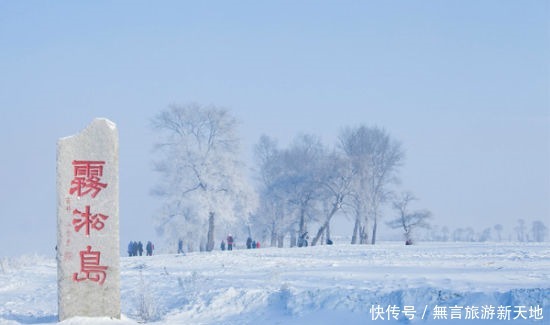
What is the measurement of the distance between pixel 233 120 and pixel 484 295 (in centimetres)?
3869

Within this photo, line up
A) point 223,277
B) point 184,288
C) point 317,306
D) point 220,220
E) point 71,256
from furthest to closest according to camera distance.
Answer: point 220,220 < point 223,277 < point 184,288 < point 317,306 < point 71,256

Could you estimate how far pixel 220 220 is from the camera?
160 ft

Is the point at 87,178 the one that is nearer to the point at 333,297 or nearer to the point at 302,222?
the point at 333,297

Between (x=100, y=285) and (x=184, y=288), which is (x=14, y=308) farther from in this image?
(x=100, y=285)

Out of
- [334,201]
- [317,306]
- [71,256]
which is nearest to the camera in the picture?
[71,256]

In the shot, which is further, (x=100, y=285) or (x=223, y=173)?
(x=223, y=173)

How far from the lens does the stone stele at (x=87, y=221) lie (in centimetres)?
1289

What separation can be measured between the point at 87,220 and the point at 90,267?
33.7 inches

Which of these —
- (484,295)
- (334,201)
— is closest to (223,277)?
(484,295)

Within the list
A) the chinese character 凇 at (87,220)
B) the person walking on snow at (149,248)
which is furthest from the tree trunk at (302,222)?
the chinese character 凇 at (87,220)

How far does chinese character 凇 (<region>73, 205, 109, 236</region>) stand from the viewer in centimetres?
1292

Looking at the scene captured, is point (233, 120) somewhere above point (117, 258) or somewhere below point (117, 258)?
above

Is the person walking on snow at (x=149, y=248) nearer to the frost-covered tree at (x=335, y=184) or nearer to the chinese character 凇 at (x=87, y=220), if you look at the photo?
the frost-covered tree at (x=335, y=184)

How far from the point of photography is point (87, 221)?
12.9 metres
